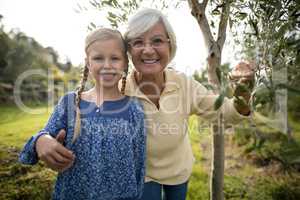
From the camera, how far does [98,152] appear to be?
1.72 meters

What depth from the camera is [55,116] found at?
173cm

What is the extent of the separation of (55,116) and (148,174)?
78 centimetres

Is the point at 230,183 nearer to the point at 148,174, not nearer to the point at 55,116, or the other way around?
→ the point at 148,174

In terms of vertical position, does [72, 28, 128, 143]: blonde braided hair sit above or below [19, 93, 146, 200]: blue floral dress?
above

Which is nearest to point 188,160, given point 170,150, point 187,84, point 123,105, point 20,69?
point 170,150

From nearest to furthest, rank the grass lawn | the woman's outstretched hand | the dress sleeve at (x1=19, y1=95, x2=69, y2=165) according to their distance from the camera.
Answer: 1. the woman's outstretched hand
2. the dress sleeve at (x1=19, y1=95, x2=69, y2=165)
3. the grass lawn

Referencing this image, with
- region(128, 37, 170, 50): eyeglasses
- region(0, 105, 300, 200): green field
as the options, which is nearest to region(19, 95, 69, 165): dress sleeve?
region(128, 37, 170, 50): eyeglasses

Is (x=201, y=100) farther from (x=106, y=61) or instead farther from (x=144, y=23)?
(x=106, y=61)

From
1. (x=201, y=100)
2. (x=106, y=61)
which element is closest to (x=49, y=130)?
(x=106, y=61)

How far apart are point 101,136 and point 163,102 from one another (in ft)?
1.84

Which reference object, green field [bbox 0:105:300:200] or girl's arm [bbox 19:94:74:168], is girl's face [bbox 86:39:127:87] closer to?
girl's arm [bbox 19:94:74:168]

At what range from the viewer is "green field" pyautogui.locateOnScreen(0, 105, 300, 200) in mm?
Answer: 3547

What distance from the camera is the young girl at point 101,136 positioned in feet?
5.65

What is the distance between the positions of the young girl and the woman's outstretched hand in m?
0.10
